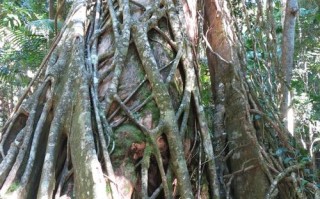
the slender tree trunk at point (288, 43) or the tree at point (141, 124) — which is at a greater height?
the slender tree trunk at point (288, 43)

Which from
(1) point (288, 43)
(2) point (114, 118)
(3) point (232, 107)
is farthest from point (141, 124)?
(1) point (288, 43)

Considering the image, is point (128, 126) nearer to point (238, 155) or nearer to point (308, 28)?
point (238, 155)

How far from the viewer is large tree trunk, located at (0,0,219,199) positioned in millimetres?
2135

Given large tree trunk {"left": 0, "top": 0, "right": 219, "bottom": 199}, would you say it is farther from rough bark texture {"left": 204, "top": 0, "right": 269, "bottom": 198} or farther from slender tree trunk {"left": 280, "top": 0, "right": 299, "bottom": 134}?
slender tree trunk {"left": 280, "top": 0, "right": 299, "bottom": 134}

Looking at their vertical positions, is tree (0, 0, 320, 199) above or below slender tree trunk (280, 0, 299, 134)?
below

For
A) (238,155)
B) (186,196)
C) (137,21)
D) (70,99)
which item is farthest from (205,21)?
(186,196)

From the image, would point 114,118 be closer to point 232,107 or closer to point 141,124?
point 141,124

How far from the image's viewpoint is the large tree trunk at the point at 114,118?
213 centimetres

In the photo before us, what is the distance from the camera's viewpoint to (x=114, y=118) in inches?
92.0

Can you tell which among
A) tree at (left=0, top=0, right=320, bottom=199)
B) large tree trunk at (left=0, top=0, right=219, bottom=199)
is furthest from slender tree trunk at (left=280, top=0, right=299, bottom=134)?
large tree trunk at (left=0, top=0, right=219, bottom=199)

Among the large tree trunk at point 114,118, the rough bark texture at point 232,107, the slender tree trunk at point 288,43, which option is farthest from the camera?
the slender tree trunk at point 288,43

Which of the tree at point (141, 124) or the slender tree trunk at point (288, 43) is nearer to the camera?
the tree at point (141, 124)

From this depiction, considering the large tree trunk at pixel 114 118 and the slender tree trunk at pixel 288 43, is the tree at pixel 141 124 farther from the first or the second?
the slender tree trunk at pixel 288 43

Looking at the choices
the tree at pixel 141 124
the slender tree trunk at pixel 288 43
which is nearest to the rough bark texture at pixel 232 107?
the tree at pixel 141 124
